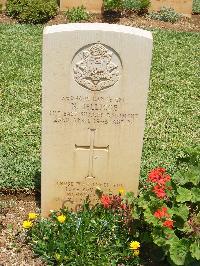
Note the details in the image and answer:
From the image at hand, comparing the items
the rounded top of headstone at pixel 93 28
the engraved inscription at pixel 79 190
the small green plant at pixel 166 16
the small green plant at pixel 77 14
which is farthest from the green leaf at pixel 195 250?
the small green plant at pixel 166 16

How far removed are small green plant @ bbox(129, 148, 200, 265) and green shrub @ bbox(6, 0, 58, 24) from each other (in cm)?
799

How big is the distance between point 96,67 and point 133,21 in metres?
8.53

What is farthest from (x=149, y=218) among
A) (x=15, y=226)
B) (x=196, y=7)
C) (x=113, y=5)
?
(x=196, y=7)

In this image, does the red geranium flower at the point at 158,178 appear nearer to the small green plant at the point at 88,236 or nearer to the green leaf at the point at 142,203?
the green leaf at the point at 142,203

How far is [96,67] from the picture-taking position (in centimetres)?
434

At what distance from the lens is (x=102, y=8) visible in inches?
504

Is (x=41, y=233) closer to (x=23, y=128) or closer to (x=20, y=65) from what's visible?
(x=23, y=128)

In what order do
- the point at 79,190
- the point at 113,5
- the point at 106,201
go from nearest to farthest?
the point at 106,201 < the point at 79,190 < the point at 113,5

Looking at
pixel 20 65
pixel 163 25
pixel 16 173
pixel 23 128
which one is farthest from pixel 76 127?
pixel 163 25

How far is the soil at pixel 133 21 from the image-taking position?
40.2 feet

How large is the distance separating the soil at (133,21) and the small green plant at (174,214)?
8.10 metres

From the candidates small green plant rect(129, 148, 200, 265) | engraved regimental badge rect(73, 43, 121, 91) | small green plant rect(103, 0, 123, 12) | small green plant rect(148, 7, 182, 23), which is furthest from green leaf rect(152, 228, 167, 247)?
small green plant rect(148, 7, 182, 23)

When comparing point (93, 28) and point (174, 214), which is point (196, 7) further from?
point (174, 214)

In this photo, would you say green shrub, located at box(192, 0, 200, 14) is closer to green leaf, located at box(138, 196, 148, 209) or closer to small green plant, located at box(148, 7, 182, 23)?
small green plant, located at box(148, 7, 182, 23)
